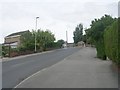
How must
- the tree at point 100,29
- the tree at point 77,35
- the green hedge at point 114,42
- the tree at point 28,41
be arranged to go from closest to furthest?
the green hedge at point 114,42, the tree at point 100,29, the tree at point 28,41, the tree at point 77,35

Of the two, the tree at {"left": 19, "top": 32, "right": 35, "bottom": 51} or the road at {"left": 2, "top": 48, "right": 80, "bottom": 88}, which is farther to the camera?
the tree at {"left": 19, "top": 32, "right": 35, "bottom": 51}

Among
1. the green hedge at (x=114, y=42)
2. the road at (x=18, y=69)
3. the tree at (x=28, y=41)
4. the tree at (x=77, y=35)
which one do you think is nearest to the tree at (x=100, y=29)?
the road at (x=18, y=69)

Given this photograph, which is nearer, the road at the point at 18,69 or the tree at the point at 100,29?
the road at the point at 18,69

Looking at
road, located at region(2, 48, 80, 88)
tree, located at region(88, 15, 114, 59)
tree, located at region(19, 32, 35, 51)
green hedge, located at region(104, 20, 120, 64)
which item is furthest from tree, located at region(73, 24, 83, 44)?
green hedge, located at region(104, 20, 120, 64)

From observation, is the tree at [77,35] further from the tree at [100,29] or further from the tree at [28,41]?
the tree at [100,29]

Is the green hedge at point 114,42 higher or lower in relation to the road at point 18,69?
higher

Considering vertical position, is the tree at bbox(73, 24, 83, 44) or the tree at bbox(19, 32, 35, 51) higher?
the tree at bbox(73, 24, 83, 44)

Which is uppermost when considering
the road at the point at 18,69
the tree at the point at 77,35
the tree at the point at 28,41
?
the tree at the point at 77,35

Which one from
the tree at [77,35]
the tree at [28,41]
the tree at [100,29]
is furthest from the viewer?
the tree at [77,35]

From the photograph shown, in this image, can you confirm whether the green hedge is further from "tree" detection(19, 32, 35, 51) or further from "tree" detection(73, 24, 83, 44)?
"tree" detection(73, 24, 83, 44)

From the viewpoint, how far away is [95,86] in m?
12.5

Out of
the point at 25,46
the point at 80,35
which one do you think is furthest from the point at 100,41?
the point at 80,35

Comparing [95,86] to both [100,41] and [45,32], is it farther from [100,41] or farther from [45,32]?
[45,32]

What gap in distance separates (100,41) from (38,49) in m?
38.3
